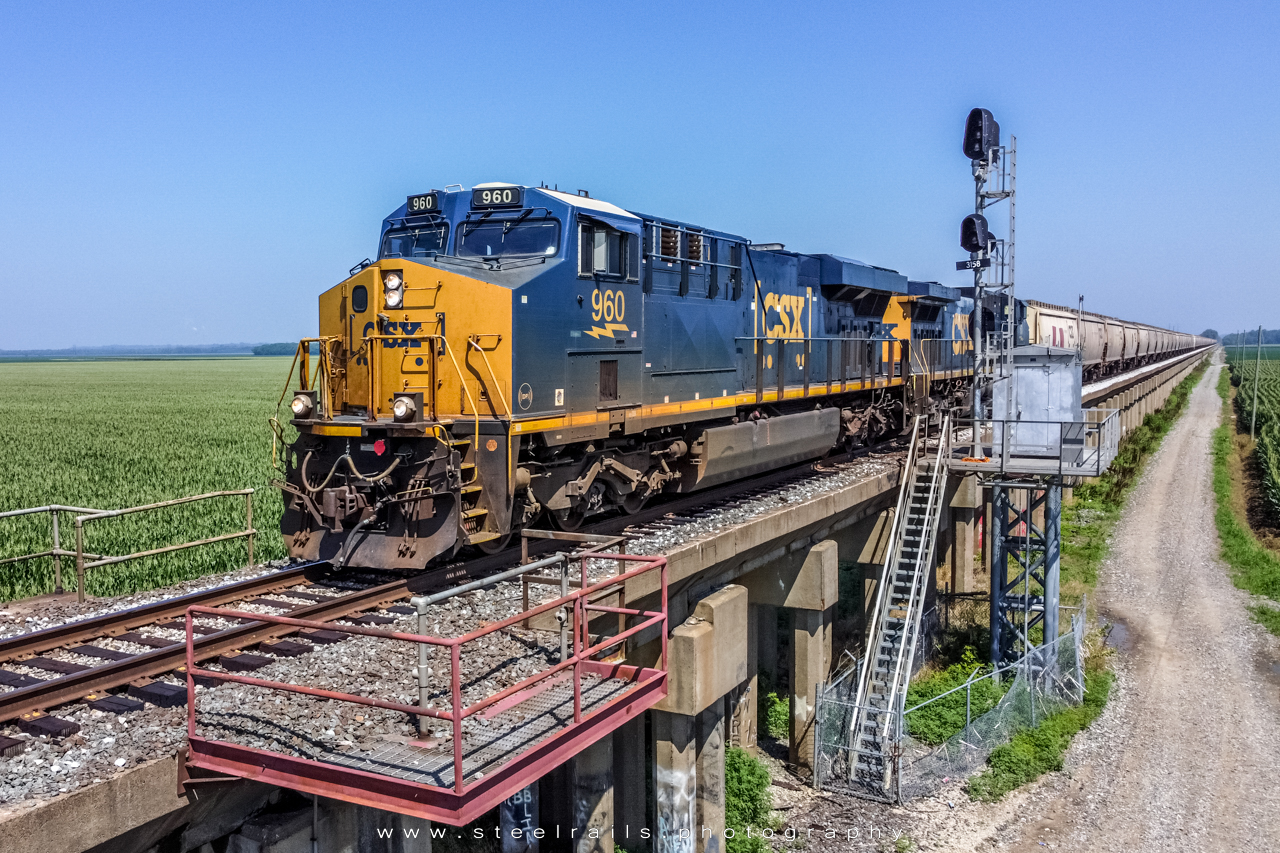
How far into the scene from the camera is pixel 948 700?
48.4 feet

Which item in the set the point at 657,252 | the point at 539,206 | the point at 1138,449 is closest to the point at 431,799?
the point at 539,206

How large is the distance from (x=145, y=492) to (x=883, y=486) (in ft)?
48.4

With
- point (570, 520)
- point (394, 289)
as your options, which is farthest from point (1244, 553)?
point (394, 289)

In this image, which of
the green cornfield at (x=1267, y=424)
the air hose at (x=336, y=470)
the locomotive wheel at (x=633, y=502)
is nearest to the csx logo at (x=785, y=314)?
the locomotive wheel at (x=633, y=502)

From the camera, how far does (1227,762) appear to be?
13242mm

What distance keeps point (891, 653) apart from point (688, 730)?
5247 millimetres

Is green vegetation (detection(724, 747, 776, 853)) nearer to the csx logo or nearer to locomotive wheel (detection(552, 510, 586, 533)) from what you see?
locomotive wheel (detection(552, 510, 586, 533))

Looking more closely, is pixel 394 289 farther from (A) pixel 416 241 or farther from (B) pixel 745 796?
(B) pixel 745 796

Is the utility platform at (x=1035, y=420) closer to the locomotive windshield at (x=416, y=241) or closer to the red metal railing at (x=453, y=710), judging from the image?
the locomotive windshield at (x=416, y=241)

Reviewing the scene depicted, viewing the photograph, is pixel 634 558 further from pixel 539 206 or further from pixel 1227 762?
pixel 1227 762

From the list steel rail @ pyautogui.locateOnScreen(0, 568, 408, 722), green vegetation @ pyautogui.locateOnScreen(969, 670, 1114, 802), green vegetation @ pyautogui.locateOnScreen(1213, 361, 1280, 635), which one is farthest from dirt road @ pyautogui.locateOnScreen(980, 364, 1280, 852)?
steel rail @ pyautogui.locateOnScreen(0, 568, 408, 722)

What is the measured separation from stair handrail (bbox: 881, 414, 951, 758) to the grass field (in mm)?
8988

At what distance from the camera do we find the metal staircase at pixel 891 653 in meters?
12.0

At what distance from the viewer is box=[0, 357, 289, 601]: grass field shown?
1393cm
